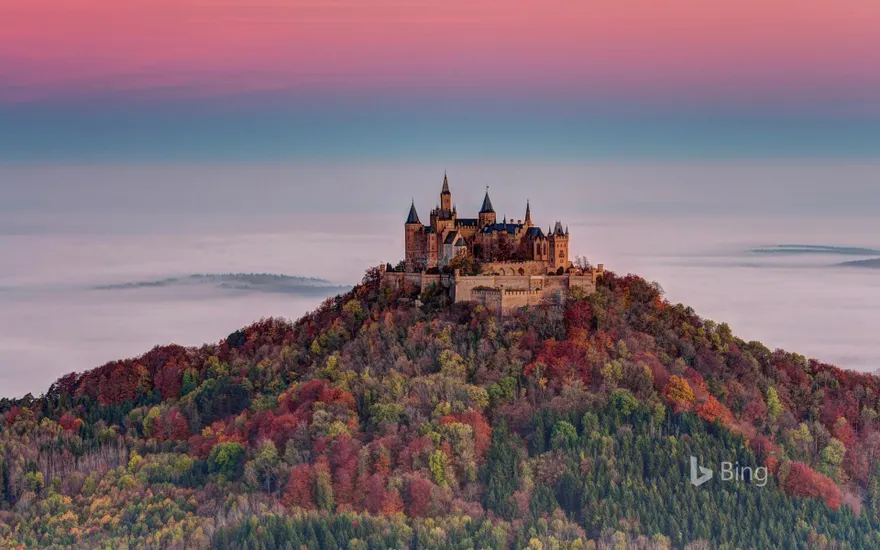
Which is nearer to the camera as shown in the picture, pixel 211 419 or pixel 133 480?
pixel 133 480

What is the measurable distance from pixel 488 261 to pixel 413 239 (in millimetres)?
6153

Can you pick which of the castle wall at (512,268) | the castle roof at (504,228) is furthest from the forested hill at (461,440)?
the castle roof at (504,228)

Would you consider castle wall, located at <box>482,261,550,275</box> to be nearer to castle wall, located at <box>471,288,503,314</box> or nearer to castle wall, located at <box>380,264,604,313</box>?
Result: castle wall, located at <box>380,264,604,313</box>

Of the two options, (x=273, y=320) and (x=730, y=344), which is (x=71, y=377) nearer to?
(x=273, y=320)

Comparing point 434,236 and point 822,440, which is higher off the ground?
point 434,236

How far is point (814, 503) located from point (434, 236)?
31.8m

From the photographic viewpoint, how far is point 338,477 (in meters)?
126

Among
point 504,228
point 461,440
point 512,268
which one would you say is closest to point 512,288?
point 512,268

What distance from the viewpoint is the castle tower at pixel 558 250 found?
138750 millimetres

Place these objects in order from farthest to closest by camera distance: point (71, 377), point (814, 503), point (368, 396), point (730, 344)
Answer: point (71, 377) → point (730, 344) → point (368, 396) → point (814, 503)

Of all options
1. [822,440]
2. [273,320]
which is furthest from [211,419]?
[822,440]

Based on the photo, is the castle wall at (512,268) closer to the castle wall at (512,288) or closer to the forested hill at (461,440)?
the castle wall at (512,288)

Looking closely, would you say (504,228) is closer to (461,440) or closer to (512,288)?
(512,288)

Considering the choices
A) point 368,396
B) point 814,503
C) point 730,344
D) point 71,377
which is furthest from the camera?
point 71,377
